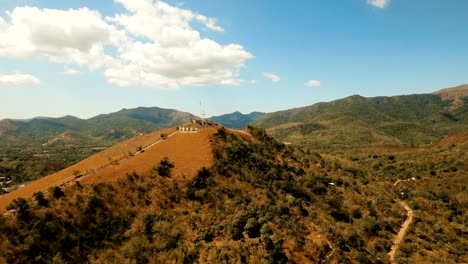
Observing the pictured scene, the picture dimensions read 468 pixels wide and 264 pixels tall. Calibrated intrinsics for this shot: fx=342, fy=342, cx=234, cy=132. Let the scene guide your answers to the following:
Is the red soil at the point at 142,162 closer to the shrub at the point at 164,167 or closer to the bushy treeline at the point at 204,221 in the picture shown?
the shrub at the point at 164,167

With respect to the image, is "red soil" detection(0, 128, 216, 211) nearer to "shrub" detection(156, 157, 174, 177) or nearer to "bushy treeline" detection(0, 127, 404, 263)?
"shrub" detection(156, 157, 174, 177)

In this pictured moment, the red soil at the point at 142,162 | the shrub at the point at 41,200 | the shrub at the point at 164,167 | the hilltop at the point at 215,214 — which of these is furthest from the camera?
the shrub at the point at 164,167

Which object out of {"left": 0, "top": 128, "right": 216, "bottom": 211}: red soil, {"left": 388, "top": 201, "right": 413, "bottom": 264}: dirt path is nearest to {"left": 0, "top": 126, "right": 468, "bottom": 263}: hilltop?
{"left": 0, "top": 128, "right": 216, "bottom": 211}: red soil

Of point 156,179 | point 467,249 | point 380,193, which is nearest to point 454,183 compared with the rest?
point 380,193

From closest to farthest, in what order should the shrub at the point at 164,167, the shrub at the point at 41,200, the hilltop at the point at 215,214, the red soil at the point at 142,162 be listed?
the hilltop at the point at 215,214 < the shrub at the point at 41,200 < the red soil at the point at 142,162 < the shrub at the point at 164,167

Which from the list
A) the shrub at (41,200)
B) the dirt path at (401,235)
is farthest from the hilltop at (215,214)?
the dirt path at (401,235)

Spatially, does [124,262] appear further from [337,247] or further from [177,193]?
[337,247]

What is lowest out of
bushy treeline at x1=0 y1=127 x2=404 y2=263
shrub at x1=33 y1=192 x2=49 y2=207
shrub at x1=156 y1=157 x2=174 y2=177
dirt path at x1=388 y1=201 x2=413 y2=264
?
dirt path at x1=388 y1=201 x2=413 y2=264

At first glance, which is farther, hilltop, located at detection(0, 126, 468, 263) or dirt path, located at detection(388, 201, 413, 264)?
dirt path, located at detection(388, 201, 413, 264)

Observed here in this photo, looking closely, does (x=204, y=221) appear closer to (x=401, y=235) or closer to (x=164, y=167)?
(x=164, y=167)
